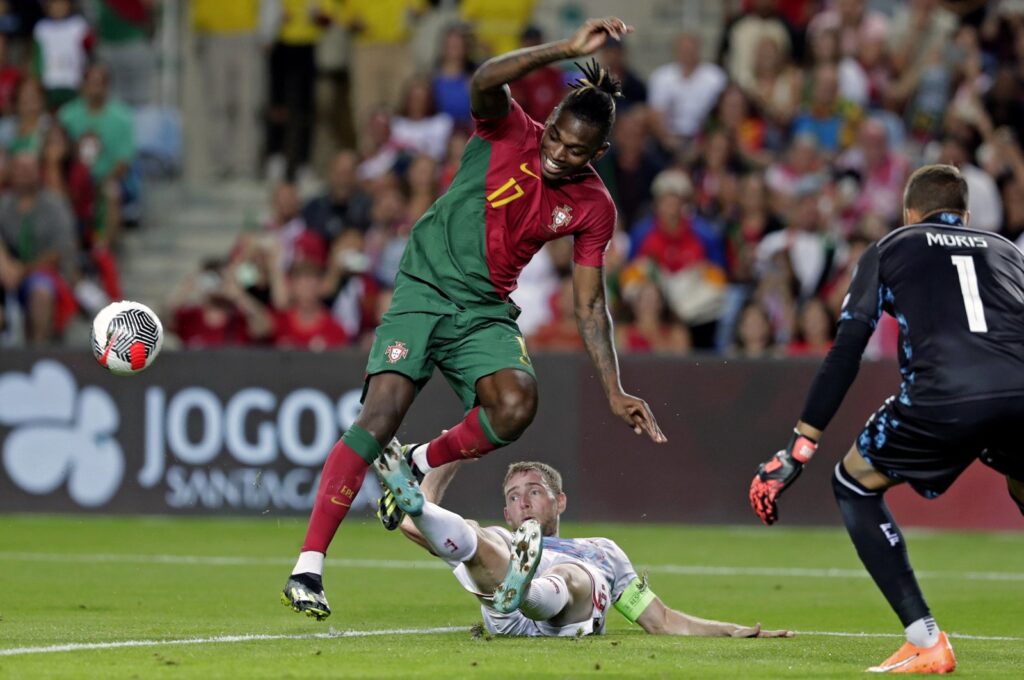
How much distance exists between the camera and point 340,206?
18.4 m

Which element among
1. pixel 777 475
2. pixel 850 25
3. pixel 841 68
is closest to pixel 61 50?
pixel 841 68

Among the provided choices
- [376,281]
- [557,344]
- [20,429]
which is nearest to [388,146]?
[376,281]

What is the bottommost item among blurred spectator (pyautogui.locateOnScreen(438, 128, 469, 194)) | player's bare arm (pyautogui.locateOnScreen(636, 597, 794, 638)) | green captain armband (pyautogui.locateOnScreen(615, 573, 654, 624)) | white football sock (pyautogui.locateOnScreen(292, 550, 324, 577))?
player's bare arm (pyautogui.locateOnScreen(636, 597, 794, 638))

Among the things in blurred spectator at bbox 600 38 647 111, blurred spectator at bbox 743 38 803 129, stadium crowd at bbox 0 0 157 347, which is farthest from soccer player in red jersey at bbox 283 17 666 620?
blurred spectator at bbox 743 38 803 129

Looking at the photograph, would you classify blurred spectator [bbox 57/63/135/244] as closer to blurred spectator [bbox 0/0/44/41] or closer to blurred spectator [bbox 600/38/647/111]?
blurred spectator [bbox 0/0/44/41]

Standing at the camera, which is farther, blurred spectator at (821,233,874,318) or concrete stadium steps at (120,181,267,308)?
concrete stadium steps at (120,181,267,308)

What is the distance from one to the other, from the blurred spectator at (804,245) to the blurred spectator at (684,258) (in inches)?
19.0

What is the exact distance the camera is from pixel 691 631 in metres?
8.49

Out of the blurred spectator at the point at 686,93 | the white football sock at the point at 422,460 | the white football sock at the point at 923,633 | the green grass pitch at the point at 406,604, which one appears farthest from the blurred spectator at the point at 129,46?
the white football sock at the point at 923,633

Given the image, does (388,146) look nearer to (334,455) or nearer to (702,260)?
(702,260)

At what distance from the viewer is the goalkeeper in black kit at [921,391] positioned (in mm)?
7098

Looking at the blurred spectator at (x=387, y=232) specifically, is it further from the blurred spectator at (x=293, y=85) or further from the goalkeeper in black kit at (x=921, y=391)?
the goalkeeper in black kit at (x=921, y=391)

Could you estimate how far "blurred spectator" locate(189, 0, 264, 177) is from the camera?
2008 centimetres

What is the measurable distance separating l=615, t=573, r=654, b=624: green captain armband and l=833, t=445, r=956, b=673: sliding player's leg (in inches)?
59.3
